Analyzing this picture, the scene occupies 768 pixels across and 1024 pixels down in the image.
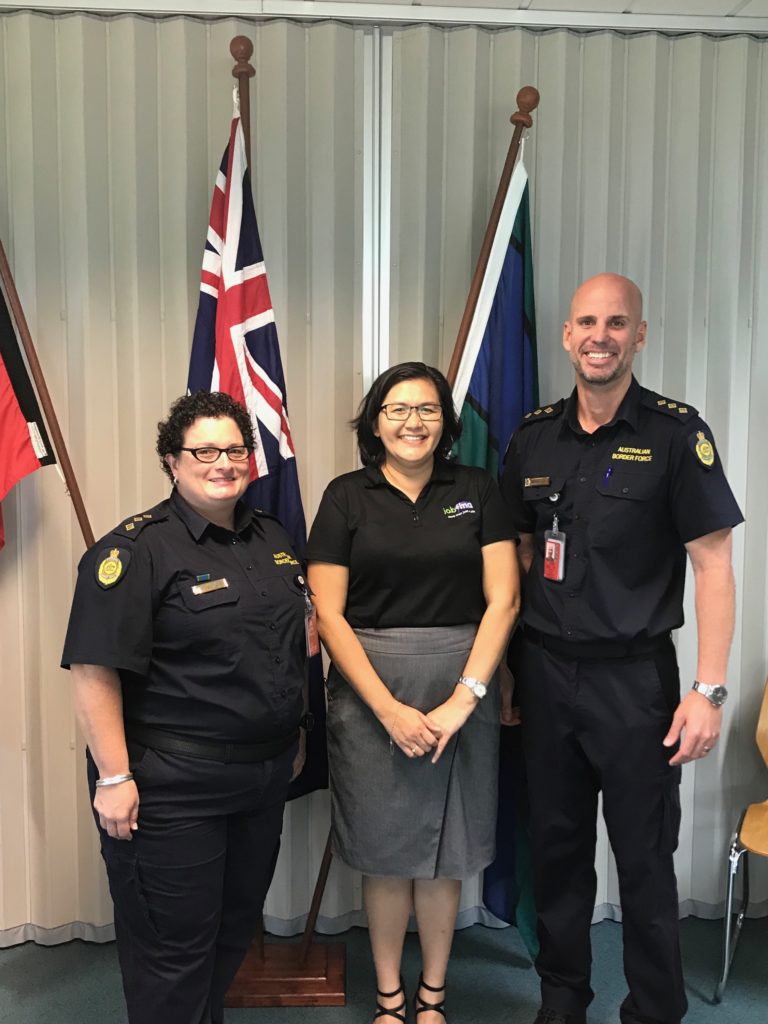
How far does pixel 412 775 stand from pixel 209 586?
0.73m

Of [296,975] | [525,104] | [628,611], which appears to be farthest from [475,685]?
[525,104]

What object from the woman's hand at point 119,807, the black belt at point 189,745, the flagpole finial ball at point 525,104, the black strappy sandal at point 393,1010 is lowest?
the black strappy sandal at point 393,1010

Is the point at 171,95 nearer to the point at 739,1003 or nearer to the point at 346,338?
the point at 346,338

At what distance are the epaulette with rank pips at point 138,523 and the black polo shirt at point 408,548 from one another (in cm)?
40

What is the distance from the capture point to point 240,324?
91.3 inches

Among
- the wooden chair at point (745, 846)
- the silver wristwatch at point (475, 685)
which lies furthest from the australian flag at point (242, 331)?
the wooden chair at point (745, 846)

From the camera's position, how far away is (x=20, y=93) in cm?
246

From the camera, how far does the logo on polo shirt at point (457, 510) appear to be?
2113 mm

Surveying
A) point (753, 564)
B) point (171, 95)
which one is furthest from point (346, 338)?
point (753, 564)

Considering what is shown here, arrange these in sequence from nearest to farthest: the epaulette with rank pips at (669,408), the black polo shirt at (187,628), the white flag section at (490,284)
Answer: the black polo shirt at (187,628), the epaulette with rank pips at (669,408), the white flag section at (490,284)

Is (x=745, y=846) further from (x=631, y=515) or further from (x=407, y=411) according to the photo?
(x=407, y=411)

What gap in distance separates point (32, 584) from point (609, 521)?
5.57ft

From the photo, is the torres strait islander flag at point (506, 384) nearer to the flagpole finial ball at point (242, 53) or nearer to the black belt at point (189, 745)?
the flagpole finial ball at point (242, 53)

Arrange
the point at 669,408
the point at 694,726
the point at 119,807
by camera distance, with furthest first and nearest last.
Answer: the point at 669,408 < the point at 694,726 < the point at 119,807
